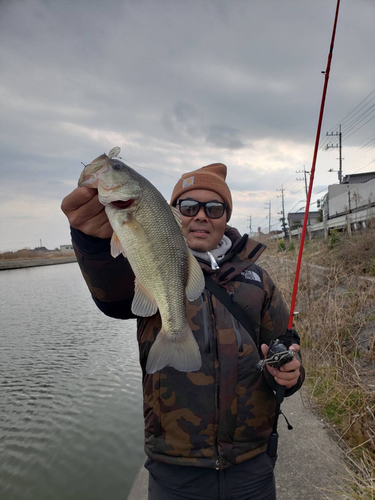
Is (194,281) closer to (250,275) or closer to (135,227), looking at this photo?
(135,227)

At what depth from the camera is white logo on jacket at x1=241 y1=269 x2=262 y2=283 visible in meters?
2.40

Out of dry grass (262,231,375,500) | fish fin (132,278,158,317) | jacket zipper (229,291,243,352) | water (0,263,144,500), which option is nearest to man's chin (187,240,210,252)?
jacket zipper (229,291,243,352)

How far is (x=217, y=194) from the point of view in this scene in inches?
103

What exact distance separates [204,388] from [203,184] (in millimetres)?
1484

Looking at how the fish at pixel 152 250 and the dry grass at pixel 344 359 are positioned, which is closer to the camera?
the fish at pixel 152 250

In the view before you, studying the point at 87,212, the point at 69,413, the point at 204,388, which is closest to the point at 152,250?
the point at 87,212

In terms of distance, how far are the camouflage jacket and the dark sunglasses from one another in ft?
2.03

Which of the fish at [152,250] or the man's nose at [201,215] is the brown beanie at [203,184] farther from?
the fish at [152,250]

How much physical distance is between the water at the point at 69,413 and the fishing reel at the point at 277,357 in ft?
13.8

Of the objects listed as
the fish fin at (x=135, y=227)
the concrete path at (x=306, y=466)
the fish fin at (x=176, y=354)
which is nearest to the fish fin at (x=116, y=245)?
the fish fin at (x=135, y=227)

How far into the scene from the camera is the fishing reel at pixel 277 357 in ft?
6.74

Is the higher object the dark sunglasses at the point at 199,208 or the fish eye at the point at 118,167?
the fish eye at the point at 118,167

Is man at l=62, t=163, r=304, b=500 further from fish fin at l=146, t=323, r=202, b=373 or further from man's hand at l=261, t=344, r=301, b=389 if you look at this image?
fish fin at l=146, t=323, r=202, b=373

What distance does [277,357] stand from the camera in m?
2.05
